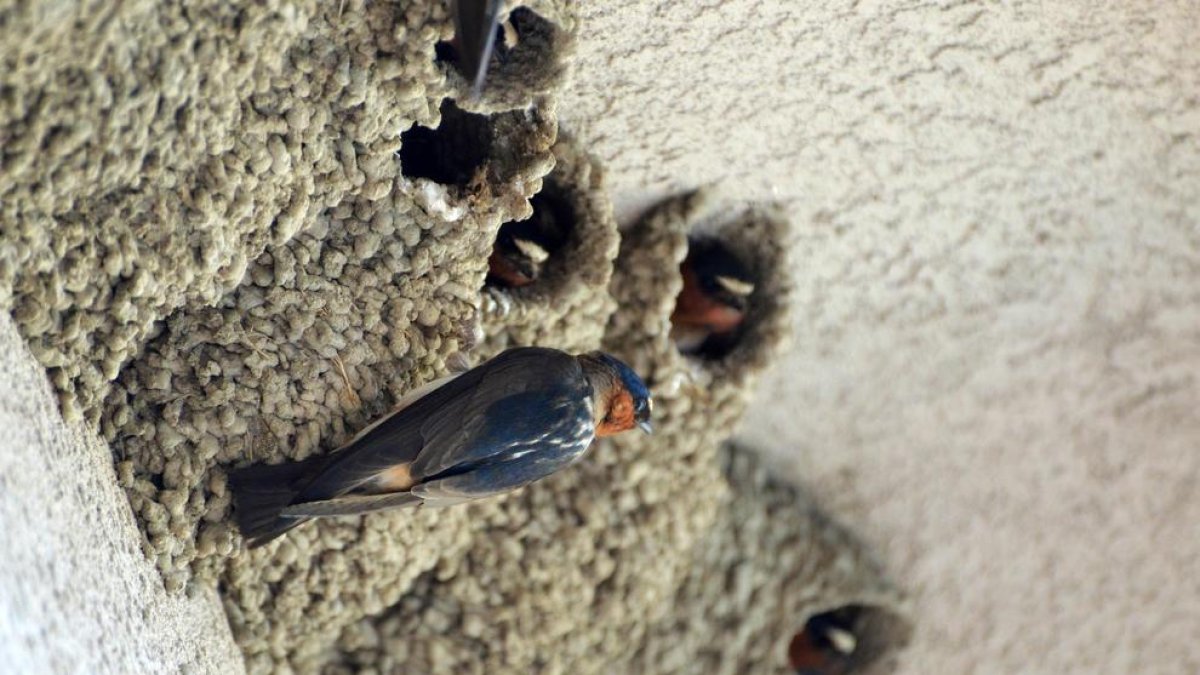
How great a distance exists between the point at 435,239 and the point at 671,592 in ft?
5.64

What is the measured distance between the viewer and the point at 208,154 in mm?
3273

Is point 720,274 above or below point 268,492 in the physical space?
below

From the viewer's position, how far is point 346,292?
3.68 metres

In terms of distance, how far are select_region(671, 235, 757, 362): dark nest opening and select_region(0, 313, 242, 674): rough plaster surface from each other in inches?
63.5

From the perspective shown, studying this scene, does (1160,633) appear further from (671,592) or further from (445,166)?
A: (445,166)

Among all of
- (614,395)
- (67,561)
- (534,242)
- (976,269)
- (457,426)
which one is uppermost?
(67,561)

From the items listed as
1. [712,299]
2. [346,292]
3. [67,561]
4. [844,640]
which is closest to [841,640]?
[844,640]

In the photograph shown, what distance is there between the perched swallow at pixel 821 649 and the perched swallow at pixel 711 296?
3.19 ft

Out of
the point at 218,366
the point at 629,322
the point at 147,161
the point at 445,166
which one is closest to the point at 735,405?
the point at 629,322

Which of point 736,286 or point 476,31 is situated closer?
point 476,31

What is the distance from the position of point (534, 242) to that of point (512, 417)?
2.31ft

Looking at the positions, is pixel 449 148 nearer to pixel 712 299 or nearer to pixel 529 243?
pixel 529 243

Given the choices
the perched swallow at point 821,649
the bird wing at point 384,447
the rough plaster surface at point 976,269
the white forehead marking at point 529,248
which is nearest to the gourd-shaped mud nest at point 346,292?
the white forehead marking at point 529,248

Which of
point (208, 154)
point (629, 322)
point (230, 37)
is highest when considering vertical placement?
point (230, 37)
